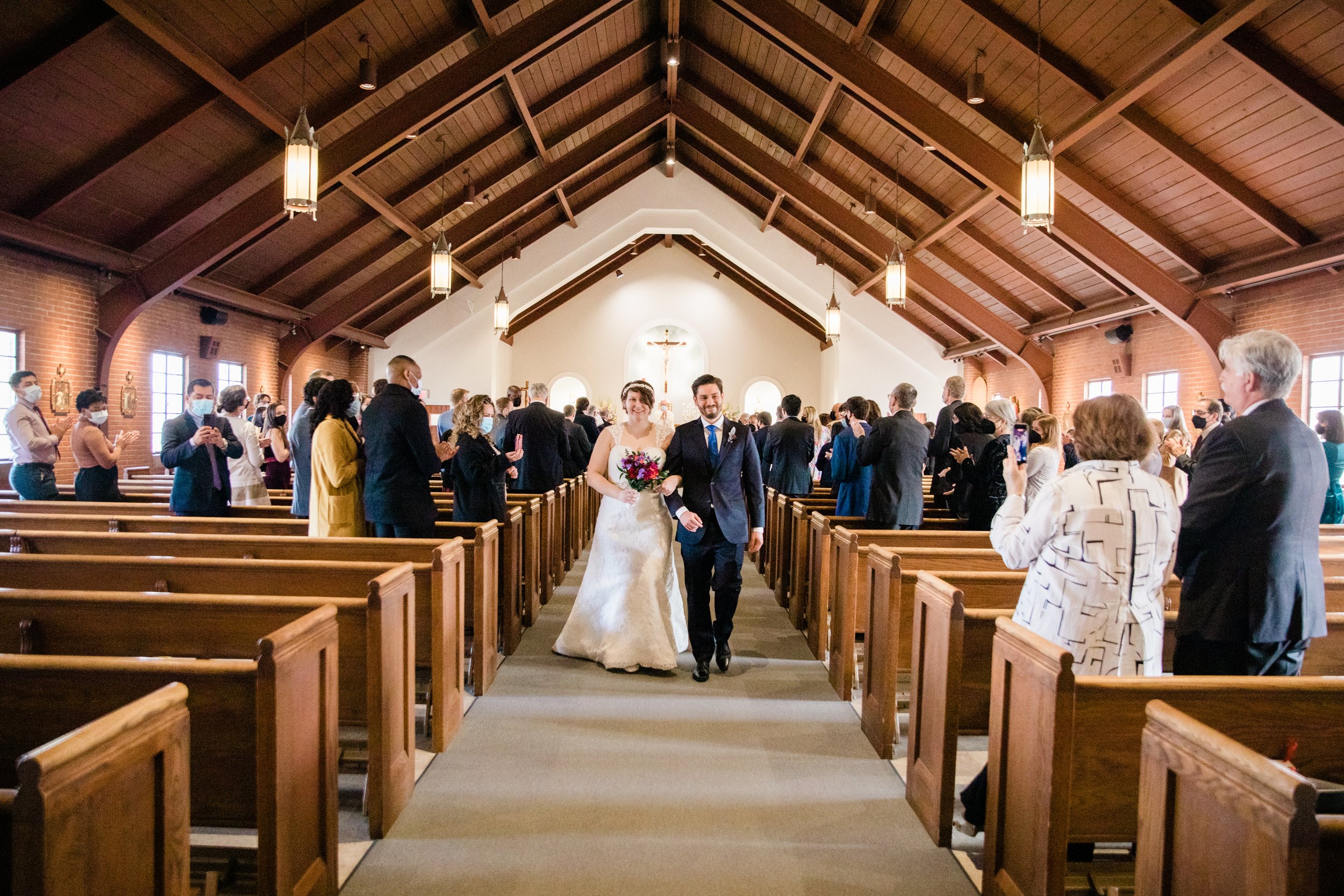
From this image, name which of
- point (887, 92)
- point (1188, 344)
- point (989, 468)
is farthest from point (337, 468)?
point (1188, 344)

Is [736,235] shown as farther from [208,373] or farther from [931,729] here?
[931,729]

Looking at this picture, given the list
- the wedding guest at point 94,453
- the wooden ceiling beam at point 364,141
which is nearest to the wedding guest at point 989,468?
the wedding guest at point 94,453

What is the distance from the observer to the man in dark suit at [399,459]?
3914 millimetres

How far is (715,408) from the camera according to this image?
4.34m

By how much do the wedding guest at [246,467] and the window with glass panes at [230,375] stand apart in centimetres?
572

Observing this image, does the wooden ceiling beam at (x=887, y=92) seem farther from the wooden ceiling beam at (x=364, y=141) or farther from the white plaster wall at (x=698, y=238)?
the white plaster wall at (x=698, y=238)

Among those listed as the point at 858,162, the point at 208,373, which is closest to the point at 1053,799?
the point at 858,162

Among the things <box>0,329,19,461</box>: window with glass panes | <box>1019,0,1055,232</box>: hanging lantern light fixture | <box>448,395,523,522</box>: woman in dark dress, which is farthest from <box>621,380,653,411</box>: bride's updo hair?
<box>0,329,19,461</box>: window with glass panes

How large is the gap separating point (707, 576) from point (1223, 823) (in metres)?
3.18

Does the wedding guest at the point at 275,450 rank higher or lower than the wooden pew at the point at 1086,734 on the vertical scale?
higher

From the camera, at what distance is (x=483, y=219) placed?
11.7m

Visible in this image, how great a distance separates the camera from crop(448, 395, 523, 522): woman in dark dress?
4844mm

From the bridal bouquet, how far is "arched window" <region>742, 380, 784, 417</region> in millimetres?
14022

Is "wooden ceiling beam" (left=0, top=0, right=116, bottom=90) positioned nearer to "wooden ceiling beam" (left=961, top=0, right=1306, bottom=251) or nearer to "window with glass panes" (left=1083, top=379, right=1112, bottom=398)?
"wooden ceiling beam" (left=961, top=0, right=1306, bottom=251)
